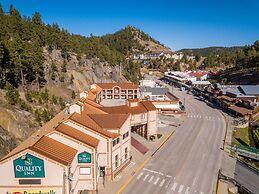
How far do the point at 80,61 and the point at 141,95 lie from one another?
109 feet

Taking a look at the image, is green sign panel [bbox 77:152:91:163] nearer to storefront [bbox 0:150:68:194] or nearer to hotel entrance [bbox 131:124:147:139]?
storefront [bbox 0:150:68:194]

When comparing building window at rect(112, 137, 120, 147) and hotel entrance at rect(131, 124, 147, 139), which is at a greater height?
building window at rect(112, 137, 120, 147)

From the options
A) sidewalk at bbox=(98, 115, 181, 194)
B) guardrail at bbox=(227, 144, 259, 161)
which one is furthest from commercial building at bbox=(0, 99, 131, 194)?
guardrail at bbox=(227, 144, 259, 161)

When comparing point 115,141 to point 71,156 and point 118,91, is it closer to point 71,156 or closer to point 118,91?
point 71,156

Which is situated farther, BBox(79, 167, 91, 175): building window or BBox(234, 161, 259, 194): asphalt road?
BBox(234, 161, 259, 194): asphalt road

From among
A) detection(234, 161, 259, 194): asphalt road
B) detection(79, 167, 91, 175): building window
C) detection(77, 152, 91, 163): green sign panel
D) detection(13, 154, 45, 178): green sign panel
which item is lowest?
detection(234, 161, 259, 194): asphalt road

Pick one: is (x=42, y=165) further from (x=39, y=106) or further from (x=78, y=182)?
(x=39, y=106)

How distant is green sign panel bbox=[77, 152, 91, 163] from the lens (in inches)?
1324

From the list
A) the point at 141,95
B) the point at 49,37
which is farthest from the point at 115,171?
the point at 49,37

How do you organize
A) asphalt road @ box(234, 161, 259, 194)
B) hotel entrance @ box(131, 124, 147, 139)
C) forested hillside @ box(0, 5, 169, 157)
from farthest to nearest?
hotel entrance @ box(131, 124, 147, 139), forested hillside @ box(0, 5, 169, 157), asphalt road @ box(234, 161, 259, 194)

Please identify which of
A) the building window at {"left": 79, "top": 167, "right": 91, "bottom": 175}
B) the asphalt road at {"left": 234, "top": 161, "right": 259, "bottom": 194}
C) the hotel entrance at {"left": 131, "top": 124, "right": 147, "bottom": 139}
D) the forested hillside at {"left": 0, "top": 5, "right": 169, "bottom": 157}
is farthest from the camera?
the hotel entrance at {"left": 131, "top": 124, "right": 147, "bottom": 139}

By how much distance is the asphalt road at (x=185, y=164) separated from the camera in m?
38.0

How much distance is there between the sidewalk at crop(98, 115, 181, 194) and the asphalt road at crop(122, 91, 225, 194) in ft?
3.85

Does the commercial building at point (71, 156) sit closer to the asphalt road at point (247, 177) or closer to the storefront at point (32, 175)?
the storefront at point (32, 175)
